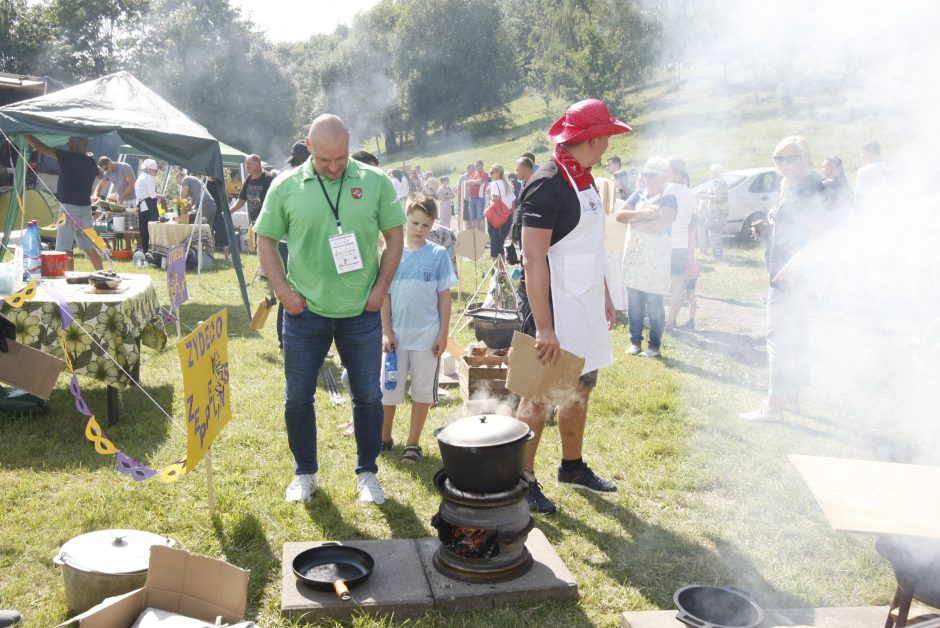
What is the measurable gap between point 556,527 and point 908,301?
26.5ft

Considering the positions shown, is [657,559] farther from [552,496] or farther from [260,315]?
[260,315]

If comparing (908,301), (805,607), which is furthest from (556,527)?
(908,301)

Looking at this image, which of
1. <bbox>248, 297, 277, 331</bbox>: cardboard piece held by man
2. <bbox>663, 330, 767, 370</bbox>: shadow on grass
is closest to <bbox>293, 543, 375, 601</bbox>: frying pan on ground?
<bbox>248, 297, 277, 331</bbox>: cardboard piece held by man

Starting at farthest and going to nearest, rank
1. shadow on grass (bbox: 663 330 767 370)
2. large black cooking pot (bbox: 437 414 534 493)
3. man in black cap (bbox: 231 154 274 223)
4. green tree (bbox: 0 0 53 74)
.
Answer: green tree (bbox: 0 0 53 74), man in black cap (bbox: 231 154 274 223), shadow on grass (bbox: 663 330 767 370), large black cooking pot (bbox: 437 414 534 493)

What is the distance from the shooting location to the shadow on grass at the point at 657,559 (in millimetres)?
3299

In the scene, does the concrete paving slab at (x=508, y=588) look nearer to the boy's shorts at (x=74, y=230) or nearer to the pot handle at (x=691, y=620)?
the pot handle at (x=691, y=620)

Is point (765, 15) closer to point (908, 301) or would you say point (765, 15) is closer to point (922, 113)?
point (922, 113)

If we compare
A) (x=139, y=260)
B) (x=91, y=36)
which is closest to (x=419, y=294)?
(x=139, y=260)

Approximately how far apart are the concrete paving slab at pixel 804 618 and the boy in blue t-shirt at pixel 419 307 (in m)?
2.02

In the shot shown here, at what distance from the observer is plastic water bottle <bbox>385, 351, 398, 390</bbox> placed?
450 centimetres

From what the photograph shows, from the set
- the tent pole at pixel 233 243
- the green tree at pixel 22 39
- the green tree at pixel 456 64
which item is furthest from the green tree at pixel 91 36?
the tent pole at pixel 233 243

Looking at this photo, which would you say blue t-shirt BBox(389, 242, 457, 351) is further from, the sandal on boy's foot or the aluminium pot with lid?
the aluminium pot with lid

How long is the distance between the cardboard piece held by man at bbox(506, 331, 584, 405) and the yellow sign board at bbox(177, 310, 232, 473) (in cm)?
151

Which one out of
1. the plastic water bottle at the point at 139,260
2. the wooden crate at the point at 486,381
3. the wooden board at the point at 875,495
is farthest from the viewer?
the plastic water bottle at the point at 139,260
